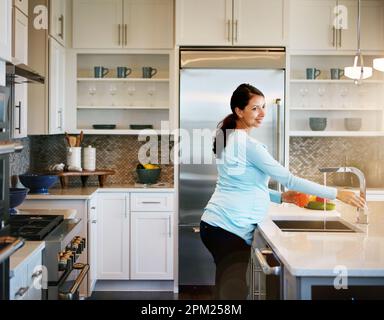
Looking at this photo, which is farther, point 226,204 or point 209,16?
point 209,16

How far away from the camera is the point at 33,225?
4.69ft

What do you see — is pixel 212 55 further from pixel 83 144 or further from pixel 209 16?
pixel 83 144

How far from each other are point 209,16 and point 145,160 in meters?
0.82

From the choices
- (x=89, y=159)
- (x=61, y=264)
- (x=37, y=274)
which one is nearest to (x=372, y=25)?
(x=89, y=159)

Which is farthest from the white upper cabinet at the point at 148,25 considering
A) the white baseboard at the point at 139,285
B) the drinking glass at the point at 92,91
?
the white baseboard at the point at 139,285

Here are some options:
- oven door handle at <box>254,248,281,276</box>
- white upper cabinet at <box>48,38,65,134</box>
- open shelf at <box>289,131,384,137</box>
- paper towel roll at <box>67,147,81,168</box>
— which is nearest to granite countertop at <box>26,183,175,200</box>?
paper towel roll at <box>67,147,81,168</box>

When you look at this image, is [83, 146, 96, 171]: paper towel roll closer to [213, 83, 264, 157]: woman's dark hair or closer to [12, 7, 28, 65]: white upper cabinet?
[12, 7, 28, 65]: white upper cabinet

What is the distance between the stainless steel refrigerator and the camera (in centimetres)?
248

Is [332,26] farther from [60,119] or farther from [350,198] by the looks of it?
[350,198]

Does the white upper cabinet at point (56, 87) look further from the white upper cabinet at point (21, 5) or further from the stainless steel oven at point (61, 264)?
the stainless steel oven at point (61, 264)
